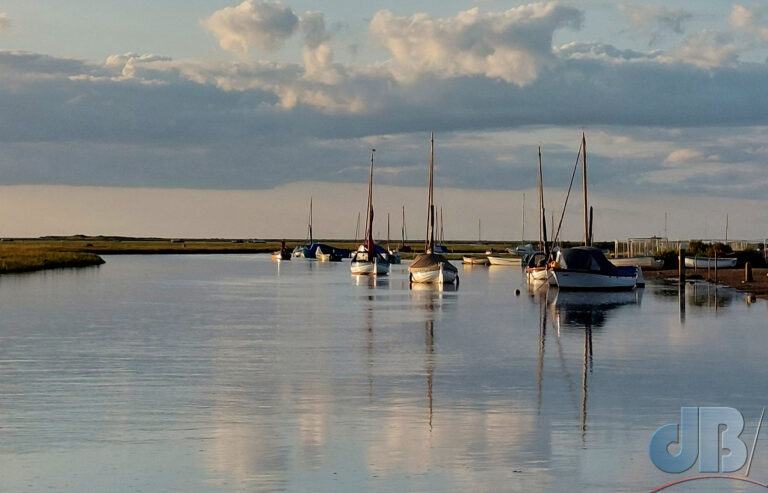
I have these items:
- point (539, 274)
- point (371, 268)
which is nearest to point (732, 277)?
point (539, 274)

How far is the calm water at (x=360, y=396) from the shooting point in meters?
15.4

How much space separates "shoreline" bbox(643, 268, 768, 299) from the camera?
69.4 meters

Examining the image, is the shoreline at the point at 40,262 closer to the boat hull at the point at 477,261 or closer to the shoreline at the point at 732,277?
the boat hull at the point at 477,261

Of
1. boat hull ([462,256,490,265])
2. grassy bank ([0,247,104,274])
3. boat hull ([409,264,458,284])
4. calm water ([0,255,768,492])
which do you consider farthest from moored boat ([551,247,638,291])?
boat hull ([462,256,490,265])

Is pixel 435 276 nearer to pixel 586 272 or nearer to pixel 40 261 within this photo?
pixel 586 272

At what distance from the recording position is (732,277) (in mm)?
87125

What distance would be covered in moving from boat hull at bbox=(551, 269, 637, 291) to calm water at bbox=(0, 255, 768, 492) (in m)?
19.0

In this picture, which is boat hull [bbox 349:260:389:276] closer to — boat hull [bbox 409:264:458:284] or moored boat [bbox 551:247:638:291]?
boat hull [bbox 409:264:458:284]

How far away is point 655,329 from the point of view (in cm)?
4178

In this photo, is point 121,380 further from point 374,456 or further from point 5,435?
point 374,456

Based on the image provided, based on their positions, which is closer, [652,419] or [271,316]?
[652,419]

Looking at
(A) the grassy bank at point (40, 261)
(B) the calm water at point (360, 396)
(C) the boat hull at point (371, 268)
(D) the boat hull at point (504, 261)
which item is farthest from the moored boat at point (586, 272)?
(D) the boat hull at point (504, 261)

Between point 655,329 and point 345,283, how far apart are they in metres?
49.4

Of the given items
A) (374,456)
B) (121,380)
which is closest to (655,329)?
(121,380)
